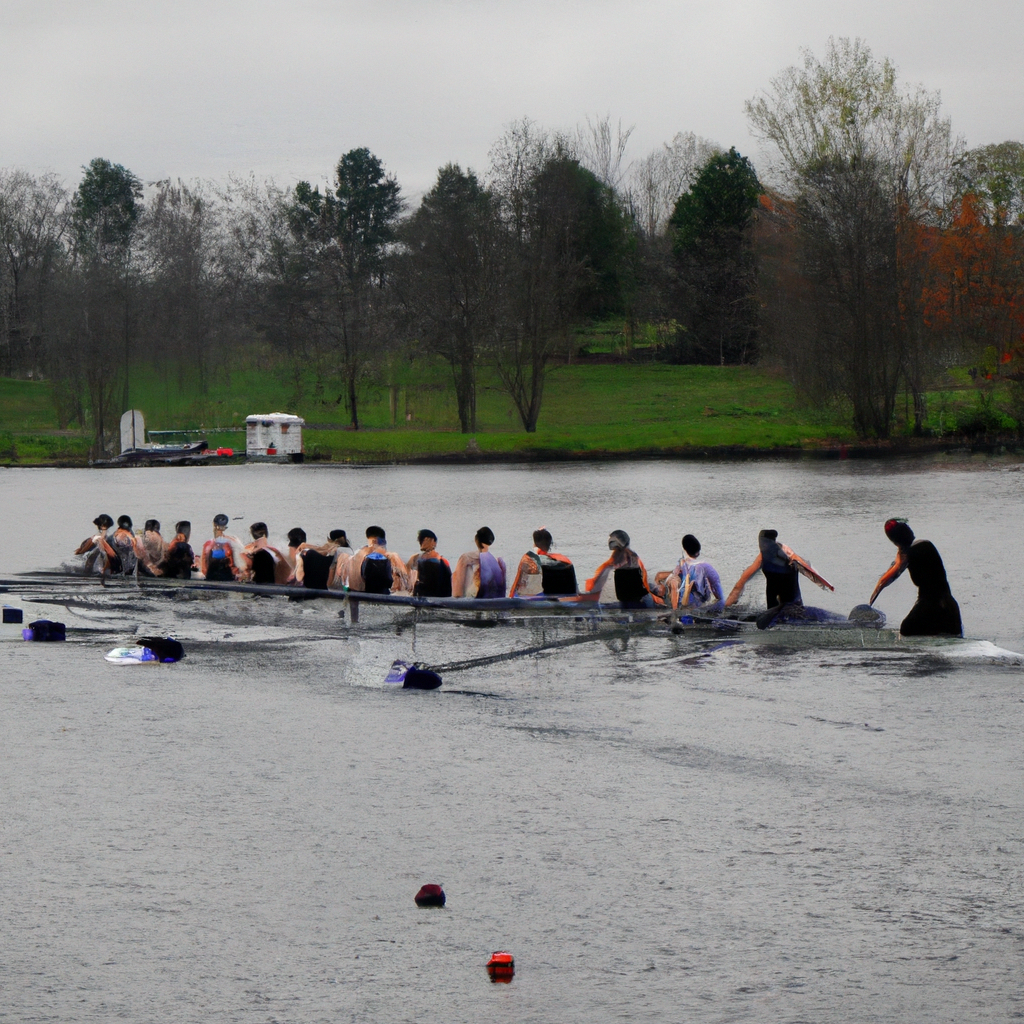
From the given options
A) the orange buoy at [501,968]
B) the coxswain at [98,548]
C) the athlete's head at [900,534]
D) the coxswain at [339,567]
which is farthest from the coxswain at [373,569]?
the orange buoy at [501,968]

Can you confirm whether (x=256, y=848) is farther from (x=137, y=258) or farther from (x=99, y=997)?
(x=137, y=258)

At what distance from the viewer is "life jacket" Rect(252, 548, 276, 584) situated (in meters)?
24.0

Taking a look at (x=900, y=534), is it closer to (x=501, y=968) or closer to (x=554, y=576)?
(x=554, y=576)

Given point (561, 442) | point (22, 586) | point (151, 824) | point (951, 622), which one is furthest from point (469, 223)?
point (151, 824)

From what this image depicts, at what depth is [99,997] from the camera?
22.1 feet

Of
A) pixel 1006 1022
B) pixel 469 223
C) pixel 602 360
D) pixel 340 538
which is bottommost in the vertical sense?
pixel 1006 1022

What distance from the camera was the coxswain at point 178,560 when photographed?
25.9 metres

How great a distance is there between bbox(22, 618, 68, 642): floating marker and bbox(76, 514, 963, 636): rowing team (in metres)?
3.68

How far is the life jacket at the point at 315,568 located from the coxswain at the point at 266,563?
1.36 m

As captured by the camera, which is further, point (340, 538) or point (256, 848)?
point (340, 538)

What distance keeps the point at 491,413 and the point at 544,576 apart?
62.5 meters

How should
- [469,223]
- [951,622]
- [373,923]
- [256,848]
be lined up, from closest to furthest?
[373,923] → [256,848] → [951,622] → [469,223]

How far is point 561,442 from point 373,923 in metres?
64.0

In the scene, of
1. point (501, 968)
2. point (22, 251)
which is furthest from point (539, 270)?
point (501, 968)
